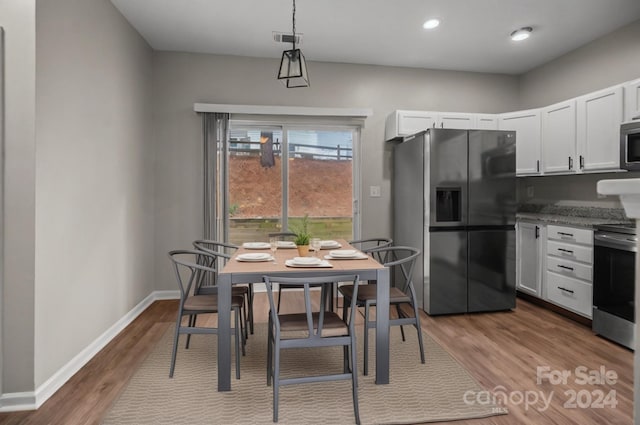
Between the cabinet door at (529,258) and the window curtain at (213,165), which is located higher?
the window curtain at (213,165)

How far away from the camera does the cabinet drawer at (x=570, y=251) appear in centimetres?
326

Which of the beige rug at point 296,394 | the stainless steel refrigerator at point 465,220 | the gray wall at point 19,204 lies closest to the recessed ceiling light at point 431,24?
the stainless steel refrigerator at point 465,220

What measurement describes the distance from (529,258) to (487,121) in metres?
1.60

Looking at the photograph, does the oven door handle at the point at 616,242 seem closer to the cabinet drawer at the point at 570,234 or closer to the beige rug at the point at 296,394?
the cabinet drawer at the point at 570,234

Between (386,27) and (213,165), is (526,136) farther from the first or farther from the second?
(213,165)

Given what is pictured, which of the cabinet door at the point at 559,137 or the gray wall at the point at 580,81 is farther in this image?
the cabinet door at the point at 559,137

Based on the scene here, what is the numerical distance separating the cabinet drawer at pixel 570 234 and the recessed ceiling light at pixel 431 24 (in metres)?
2.24

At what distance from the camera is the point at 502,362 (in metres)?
2.66

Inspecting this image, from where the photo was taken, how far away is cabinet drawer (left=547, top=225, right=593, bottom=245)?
324cm

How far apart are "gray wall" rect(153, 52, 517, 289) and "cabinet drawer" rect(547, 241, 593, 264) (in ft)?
5.62

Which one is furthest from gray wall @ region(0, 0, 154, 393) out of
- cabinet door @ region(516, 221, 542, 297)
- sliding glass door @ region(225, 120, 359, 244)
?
cabinet door @ region(516, 221, 542, 297)

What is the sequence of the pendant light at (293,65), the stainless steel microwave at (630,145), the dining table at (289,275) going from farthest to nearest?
the stainless steel microwave at (630,145)
the pendant light at (293,65)
the dining table at (289,275)

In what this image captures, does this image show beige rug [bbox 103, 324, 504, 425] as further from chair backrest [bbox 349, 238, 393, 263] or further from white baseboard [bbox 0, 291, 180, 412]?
chair backrest [bbox 349, 238, 393, 263]

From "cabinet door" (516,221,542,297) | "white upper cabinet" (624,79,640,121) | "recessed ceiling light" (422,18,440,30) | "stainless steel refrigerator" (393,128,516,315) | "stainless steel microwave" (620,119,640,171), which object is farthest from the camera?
"cabinet door" (516,221,542,297)
